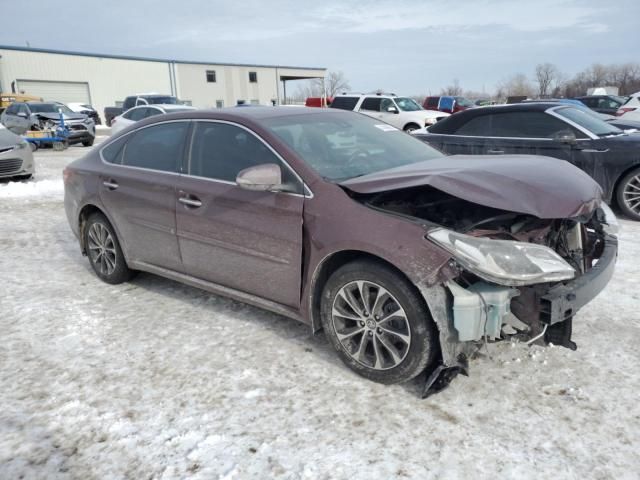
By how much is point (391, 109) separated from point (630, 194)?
1285cm

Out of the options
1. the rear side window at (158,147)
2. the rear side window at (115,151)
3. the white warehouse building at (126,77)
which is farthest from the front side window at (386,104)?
the white warehouse building at (126,77)

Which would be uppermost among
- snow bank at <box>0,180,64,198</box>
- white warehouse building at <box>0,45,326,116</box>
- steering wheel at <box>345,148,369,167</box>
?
white warehouse building at <box>0,45,326,116</box>

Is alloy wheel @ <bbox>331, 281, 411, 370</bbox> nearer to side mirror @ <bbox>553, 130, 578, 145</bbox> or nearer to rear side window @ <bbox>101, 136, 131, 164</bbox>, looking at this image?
rear side window @ <bbox>101, 136, 131, 164</bbox>

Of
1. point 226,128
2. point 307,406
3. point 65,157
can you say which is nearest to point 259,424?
point 307,406

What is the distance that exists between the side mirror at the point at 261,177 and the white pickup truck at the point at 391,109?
624 inches

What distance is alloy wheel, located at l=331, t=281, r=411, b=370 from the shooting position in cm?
289

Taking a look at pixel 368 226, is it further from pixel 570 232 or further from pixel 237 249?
pixel 570 232

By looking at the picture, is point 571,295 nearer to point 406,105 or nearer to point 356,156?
point 356,156

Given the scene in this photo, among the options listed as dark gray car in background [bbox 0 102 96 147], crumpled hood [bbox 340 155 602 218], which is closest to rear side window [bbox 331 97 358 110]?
dark gray car in background [bbox 0 102 96 147]

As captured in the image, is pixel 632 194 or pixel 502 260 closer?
pixel 502 260

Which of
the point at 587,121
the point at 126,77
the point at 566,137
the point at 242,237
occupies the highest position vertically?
the point at 126,77

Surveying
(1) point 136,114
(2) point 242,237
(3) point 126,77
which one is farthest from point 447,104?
(3) point 126,77

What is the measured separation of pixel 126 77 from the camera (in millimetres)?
47031

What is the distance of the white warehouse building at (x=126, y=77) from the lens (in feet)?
134
